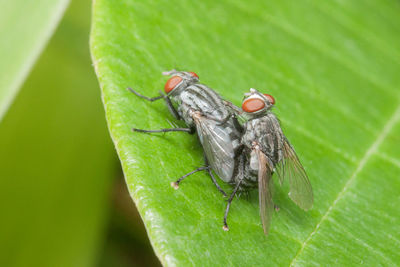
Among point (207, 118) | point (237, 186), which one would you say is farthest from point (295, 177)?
point (207, 118)

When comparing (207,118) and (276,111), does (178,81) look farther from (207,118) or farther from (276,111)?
(276,111)

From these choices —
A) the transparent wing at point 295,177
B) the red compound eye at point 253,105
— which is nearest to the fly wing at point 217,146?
the red compound eye at point 253,105

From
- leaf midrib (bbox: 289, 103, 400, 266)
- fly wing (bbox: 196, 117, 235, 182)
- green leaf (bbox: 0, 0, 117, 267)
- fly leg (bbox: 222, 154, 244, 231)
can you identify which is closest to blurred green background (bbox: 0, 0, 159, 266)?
green leaf (bbox: 0, 0, 117, 267)

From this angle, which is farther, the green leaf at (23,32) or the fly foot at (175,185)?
the green leaf at (23,32)

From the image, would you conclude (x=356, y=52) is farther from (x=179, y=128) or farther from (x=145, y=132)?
(x=145, y=132)

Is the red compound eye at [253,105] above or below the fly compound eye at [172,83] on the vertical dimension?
above

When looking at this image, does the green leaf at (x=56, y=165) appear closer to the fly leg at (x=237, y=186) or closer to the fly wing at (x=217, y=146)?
the fly wing at (x=217, y=146)
